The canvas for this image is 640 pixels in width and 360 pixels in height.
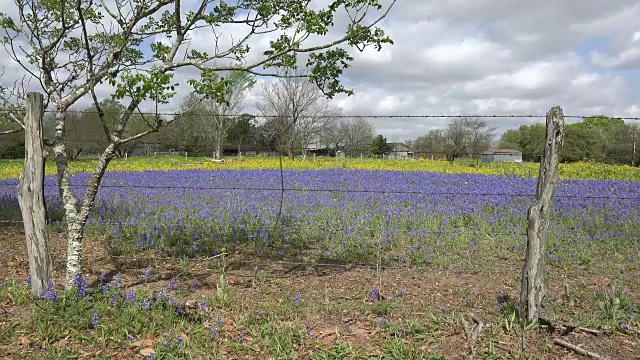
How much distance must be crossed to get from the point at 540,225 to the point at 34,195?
4898 millimetres

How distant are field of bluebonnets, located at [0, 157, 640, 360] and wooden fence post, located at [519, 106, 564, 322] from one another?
0.22 meters

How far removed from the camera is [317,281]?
521 centimetres

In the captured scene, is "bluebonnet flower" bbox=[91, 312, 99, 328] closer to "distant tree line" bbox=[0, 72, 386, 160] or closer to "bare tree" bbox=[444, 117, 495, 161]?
"distant tree line" bbox=[0, 72, 386, 160]

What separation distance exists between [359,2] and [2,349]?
174 inches

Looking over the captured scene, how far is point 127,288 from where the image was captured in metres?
4.83

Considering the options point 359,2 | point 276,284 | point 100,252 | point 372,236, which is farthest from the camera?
point 372,236

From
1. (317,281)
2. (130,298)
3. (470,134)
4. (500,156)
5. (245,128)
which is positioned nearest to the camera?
(130,298)

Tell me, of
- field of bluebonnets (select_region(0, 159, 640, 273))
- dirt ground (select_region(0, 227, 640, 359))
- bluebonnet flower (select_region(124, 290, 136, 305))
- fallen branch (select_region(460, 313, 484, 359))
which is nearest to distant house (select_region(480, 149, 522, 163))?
field of bluebonnets (select_region(0, 159, 640, 273))

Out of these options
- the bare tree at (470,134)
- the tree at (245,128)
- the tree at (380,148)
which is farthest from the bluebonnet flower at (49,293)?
the bare tree at (470,134)

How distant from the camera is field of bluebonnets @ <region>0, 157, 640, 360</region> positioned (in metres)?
3.71

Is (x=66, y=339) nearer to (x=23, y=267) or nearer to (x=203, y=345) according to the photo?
(x=203, y=345)

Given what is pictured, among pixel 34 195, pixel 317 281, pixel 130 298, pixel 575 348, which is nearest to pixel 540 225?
pixel 575 348

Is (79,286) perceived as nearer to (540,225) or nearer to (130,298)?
(130,298)

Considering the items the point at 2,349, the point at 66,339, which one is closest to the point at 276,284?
the point at 66,339
